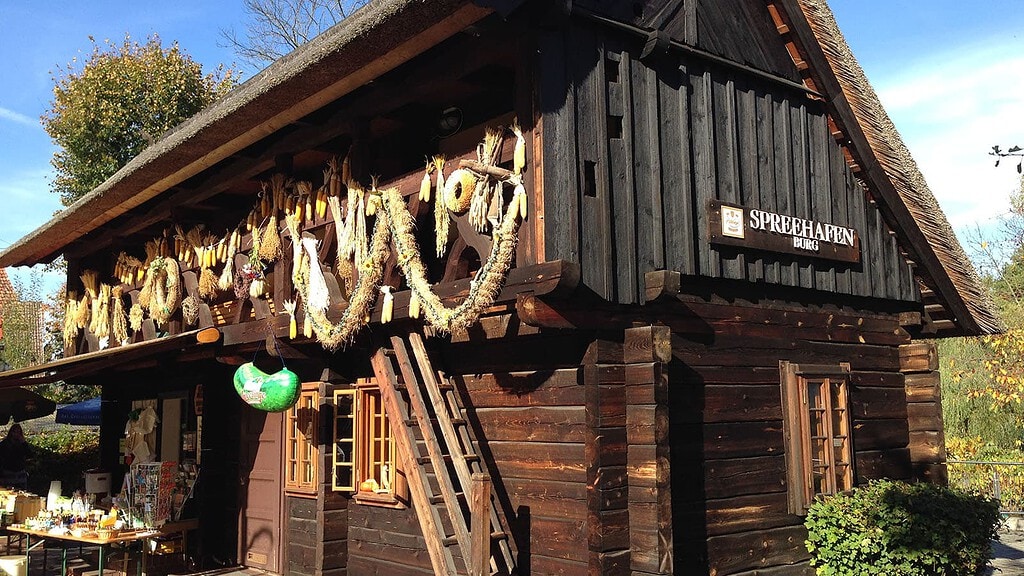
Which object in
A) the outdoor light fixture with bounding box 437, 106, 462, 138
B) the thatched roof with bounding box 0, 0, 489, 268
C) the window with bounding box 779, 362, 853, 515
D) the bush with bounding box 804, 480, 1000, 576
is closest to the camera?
the thatched roof with bounding box 0, 0, 489, 268

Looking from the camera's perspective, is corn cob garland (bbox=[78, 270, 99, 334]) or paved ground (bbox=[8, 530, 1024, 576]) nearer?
paved ground (bbox=[8, 530, 1024, 576])

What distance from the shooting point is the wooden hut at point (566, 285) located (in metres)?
6.78

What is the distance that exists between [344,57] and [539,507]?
154 inches

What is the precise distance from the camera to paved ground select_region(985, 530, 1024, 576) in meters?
10.1

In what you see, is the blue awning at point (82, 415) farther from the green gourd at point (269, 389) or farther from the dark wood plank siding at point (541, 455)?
the dark wood plank siding at point (541, 455)

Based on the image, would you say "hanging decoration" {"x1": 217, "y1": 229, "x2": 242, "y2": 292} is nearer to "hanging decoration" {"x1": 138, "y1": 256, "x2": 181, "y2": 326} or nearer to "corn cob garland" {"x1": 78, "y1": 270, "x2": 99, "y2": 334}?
"hanging decoration" {"x1": 138, "y1": 256, "x2": 181, "y2": 326}

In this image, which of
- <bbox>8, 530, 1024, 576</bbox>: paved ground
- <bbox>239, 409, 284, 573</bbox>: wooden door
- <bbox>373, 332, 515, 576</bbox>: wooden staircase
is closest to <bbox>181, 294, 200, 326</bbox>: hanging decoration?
<bbox>239, 409, 284, 573</bbox>: wooden door

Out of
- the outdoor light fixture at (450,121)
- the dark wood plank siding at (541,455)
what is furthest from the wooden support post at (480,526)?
the outdoor light fixture at (450,121)

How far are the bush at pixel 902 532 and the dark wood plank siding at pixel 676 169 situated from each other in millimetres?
2096

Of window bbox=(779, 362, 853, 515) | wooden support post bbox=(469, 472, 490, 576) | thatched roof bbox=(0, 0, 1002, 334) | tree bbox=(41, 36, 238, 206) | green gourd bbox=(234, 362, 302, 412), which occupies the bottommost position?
wooden support post bbox=(469, 472, 490, 576)

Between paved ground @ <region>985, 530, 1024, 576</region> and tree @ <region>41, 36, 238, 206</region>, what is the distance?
20.2 m

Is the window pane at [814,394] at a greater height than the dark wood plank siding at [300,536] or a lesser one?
greater

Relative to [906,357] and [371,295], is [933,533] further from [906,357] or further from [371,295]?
[371,295]

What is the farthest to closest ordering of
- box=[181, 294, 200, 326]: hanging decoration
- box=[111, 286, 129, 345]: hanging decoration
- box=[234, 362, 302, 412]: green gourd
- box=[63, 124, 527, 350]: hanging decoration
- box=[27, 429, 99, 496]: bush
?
box=[27, 429, 99, 496]: bush < box=[111, 286, 129, 345]: hanging decoration < box=[181, 294, 200, 326]: hanging decoration < box=[234, 362, 302, 412]: green gourd < box=[63, 124, 527, 350]: hanging decoration
